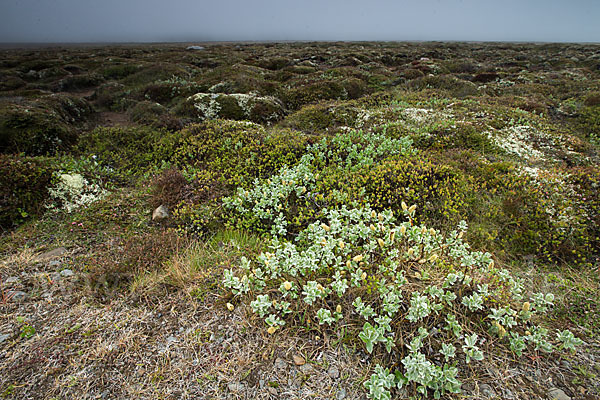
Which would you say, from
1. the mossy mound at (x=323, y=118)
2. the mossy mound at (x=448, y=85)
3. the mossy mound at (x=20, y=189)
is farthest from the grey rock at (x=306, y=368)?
the mossy mound at (x=448, y=85)

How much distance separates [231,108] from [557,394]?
36.6 ft

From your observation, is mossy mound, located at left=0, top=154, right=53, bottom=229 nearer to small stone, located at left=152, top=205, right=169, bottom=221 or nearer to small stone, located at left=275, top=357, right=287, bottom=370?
small stone, located at left=152, top=205, right=169, bottom=221

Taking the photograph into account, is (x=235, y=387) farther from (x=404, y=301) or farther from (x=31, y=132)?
(x=31, y=132)

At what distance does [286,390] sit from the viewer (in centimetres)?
260

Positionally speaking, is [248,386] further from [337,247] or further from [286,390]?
[337,247]

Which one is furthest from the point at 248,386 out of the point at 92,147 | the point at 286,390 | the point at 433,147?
the point at 92,147

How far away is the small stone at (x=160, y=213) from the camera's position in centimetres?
517

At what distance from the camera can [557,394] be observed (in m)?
2.47

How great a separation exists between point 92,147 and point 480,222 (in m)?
9.89

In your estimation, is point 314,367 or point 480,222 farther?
point 480,222

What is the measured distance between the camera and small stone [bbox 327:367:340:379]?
8.79 feet

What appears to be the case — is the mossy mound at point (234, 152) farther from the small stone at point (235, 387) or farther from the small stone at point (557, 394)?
the small stone at point (557, 394)

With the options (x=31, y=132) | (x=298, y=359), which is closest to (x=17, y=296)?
(x=298, y=359)

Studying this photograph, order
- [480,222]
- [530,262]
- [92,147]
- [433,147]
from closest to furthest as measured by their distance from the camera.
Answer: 1. [530,262]
2. [480,222]
3. [433,147]
4. [92,147]
